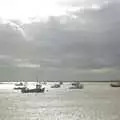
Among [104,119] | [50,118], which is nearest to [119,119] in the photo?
[104,119]

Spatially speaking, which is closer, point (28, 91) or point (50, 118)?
point (50, 118)

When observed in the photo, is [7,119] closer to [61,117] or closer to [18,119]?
[18,119]

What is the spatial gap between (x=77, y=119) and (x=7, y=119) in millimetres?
9811

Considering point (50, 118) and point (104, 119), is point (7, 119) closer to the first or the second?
point (50, 118)

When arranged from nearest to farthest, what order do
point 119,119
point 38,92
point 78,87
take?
point 119,119 < point 38,92 < point 78,87

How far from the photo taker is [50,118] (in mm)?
48875

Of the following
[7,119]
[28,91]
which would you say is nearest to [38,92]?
[28,91]

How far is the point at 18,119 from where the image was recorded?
48688 mm

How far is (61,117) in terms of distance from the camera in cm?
4909

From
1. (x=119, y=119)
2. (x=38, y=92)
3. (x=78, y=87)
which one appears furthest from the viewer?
(x=78, y=87)

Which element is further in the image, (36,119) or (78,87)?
(78,87)

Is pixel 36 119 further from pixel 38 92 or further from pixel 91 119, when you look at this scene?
pixel 38 92

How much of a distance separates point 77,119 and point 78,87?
124 m

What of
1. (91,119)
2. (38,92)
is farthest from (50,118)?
(38,92)
